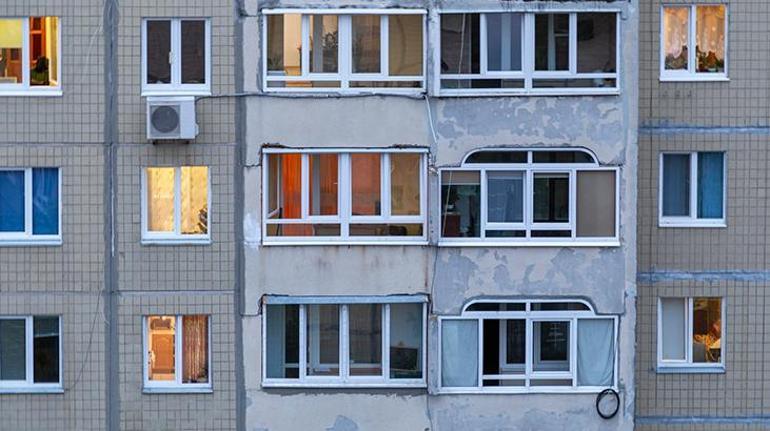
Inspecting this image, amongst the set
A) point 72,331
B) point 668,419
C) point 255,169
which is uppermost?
point 255,169

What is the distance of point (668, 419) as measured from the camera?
22812mm

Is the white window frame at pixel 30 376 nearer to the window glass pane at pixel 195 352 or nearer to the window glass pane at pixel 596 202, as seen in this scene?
the window glass pane at pixel 195 352

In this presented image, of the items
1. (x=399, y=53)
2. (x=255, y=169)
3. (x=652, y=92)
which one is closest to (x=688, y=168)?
(x=652, y=92)

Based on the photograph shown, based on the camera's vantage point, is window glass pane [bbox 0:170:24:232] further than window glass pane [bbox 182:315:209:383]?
No

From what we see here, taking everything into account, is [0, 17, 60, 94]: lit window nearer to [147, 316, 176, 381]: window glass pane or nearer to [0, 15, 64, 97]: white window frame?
[0, 15, 64, 97]: white window frame

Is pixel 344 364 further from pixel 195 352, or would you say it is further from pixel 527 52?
pixel 527 52

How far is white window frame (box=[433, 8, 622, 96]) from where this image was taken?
21594mm

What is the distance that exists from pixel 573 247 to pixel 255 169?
490 centimetres

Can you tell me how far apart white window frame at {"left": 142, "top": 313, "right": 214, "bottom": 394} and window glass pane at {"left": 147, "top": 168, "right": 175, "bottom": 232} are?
1.37m

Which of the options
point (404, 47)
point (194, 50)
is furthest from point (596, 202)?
point (194, 50)

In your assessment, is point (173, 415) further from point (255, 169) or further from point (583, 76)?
point (583, 76)

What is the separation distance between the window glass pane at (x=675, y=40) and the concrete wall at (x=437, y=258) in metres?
1.42

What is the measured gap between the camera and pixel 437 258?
71.4ft

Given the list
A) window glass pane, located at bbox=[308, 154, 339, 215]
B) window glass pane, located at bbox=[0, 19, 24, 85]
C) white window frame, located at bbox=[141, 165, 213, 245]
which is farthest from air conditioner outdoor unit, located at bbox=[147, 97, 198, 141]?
window glass pane, located at bbox=[0, 19, 24, 85]
